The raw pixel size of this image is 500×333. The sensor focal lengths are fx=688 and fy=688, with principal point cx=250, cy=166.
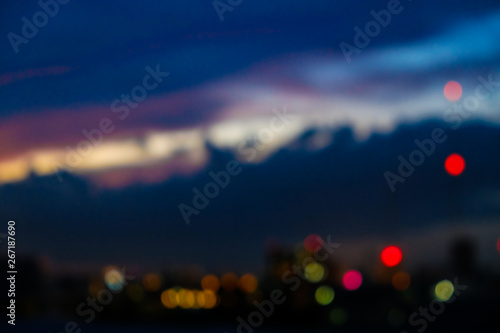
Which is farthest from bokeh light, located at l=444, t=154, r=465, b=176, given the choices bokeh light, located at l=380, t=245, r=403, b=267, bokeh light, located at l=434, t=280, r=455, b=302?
bokeh light, located at l=380, t=245, r=403, b=267

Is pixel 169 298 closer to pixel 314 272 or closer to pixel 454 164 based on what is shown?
pixel 314 272

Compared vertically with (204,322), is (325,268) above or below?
above

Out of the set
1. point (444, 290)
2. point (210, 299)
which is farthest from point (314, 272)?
point (444, 290)

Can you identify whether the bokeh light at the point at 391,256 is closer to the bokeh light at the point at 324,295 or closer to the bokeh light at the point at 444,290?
the bokeh light at the point at 444,290

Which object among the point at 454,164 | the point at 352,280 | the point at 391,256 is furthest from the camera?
the point at 391,256

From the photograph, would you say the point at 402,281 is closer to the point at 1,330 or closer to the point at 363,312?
the point at 363,312

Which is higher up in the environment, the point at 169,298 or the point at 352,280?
the point at 352,280

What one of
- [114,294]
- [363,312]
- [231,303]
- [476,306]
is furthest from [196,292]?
[476,306]
